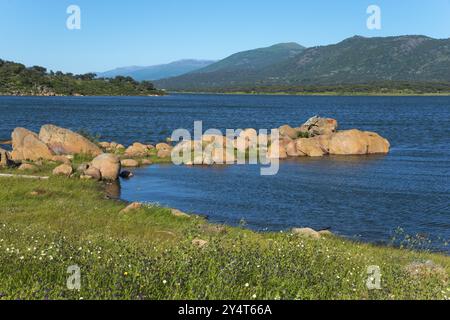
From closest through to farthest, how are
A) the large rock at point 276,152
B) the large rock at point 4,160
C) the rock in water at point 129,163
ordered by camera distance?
the large rock at point 4,160 < the rock in water at point 129,163 < the large rock at point 276,152

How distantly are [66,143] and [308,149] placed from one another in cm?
2495

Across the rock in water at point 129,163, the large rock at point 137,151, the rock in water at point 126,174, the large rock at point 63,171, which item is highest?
the large rock at point 63,171

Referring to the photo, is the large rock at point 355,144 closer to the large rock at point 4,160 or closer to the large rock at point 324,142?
the large rock at point 324,142

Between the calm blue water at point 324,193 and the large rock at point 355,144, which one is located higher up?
the large rock at point 355,144

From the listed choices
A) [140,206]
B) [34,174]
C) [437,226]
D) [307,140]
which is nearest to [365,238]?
[437,226]

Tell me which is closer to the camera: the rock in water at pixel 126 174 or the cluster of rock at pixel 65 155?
the cluster of rock at pixel 65 155

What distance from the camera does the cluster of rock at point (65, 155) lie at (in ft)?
113

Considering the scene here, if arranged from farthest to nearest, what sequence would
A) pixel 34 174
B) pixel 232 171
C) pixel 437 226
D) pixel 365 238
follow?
1. pixel 232 171
2. pixel 34 174
3. pixel 437 226
4. pixel 365 238

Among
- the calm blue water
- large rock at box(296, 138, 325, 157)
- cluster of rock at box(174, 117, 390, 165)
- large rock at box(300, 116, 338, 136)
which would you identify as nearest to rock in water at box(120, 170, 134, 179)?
the calm blue water

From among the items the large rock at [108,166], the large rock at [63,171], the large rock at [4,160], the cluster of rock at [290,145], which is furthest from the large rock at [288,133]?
the large rock at [4,160]

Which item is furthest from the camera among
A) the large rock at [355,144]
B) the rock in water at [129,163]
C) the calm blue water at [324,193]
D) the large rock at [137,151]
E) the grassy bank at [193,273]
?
the large rock at [355,144]
